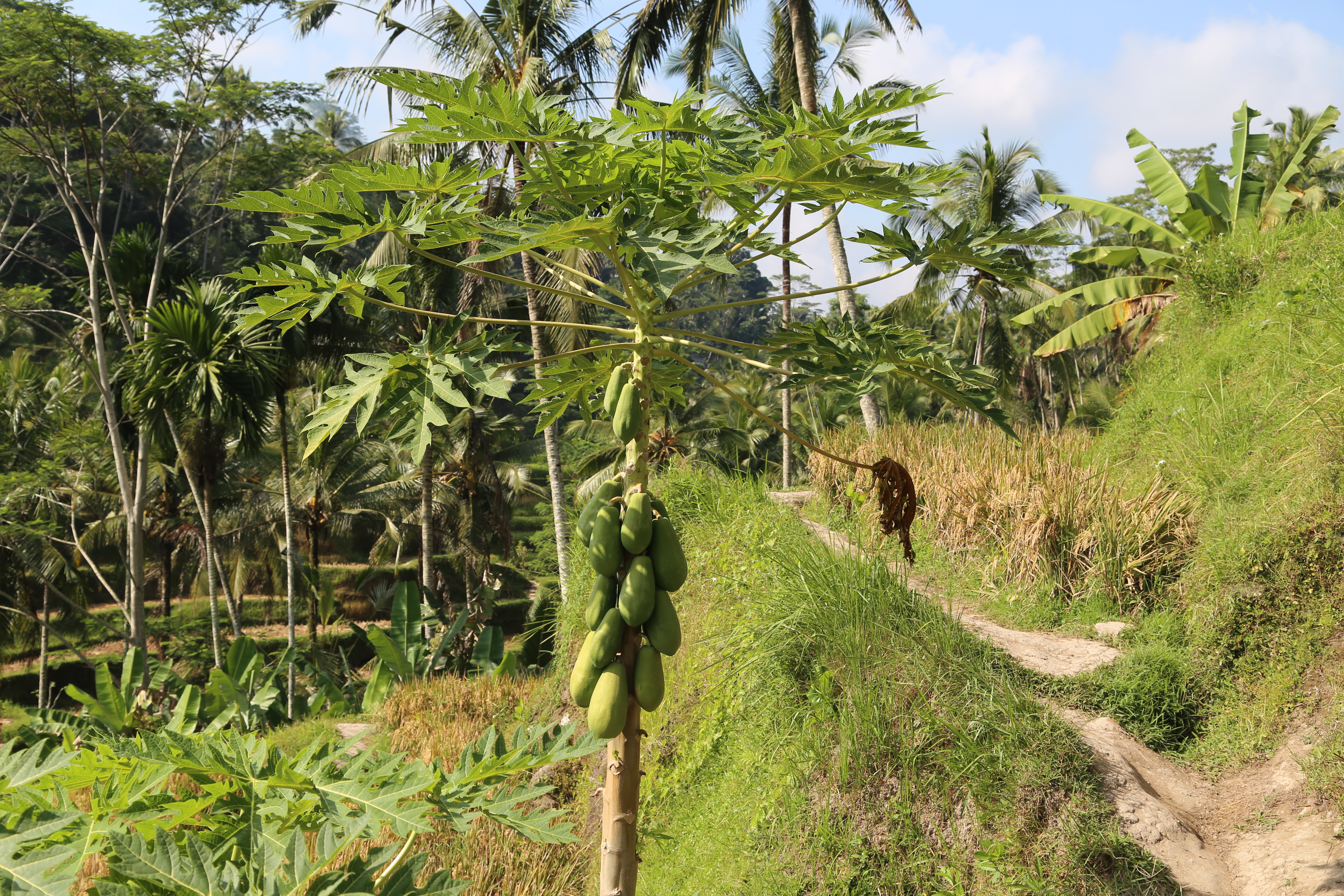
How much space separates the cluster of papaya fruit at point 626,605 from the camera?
72.2 inches

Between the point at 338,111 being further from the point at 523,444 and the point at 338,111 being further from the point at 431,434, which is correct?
the point at 431,434

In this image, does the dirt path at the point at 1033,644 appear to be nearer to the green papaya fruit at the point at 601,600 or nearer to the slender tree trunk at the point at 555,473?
the green papaya fruit at the point at 601,600

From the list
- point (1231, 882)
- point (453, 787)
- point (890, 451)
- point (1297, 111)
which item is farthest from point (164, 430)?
point (1297, 111)

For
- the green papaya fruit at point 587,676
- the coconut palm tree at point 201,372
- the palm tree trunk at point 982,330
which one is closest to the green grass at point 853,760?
the green papaya fruit at point 587,676

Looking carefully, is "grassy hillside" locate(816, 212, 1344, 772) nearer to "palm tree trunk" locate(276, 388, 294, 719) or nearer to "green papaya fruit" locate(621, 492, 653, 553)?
"green papaya fruit" locate(621, 492, 653, 553)

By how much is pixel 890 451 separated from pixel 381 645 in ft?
20.8

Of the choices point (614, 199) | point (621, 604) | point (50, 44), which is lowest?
point (621, 604)

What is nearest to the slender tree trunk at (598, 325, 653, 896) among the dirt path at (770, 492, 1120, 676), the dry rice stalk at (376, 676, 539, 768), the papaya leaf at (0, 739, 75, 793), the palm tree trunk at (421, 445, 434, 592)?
the papaya leaf at (0, 739, 75, 793)

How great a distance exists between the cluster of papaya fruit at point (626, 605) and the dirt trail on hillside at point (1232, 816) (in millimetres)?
3063

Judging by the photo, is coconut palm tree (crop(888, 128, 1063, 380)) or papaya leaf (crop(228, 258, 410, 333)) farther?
coconut palm tree (crop(888, 128, 1063, 380))

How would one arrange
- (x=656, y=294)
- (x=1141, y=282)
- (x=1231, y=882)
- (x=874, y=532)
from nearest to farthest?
(x=656, y=294) → (x=1231, y=882) → (x=874, y=532) → (x=1141, y=282)

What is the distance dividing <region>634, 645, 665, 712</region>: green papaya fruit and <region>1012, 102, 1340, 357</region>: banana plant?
1088cm

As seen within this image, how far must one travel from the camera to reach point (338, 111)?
40.6 m

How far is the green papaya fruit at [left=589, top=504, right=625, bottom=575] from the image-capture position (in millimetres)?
1896
